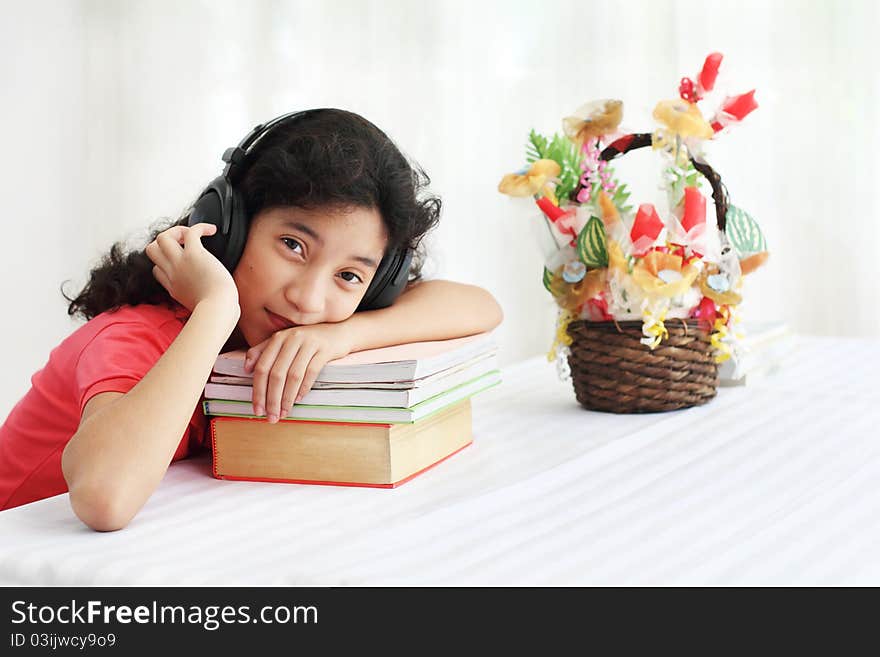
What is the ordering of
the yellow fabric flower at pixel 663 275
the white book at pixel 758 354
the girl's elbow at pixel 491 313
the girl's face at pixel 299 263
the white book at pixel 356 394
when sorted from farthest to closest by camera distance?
the white book at pixel 758 354
the girl's elbow at pixel 491 313
the yellow fabric flower at pixel 663 275
the girl's face at pixel 299 263
the white book at pixel 356 394

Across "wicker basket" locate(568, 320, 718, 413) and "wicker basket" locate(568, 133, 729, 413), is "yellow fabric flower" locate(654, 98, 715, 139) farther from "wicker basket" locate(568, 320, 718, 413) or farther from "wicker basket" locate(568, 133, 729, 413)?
"wicker basket" locate(568, 320, 718, 413)

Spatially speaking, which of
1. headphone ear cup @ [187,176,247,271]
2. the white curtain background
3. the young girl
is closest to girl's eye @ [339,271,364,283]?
the young girl

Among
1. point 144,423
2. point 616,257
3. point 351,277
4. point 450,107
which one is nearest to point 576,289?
point 616,257

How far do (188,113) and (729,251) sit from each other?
77.3 inches

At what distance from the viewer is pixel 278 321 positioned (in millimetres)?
977

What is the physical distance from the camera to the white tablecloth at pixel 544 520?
0.62 metres

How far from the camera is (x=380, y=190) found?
3.27 feet

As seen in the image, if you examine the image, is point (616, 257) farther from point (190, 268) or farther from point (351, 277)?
→ point (190, 268)

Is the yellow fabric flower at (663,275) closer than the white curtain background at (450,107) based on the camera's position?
Yes

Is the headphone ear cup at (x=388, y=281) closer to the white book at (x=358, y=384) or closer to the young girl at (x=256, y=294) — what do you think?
the young girl at (x=256, y=294)

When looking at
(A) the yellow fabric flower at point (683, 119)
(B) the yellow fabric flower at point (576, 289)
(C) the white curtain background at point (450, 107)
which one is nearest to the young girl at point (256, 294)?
(B) the yellow fabric flower at point (576, 289)

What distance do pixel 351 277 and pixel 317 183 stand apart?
111mm

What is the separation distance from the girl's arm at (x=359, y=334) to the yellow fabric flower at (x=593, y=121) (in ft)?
0.75
